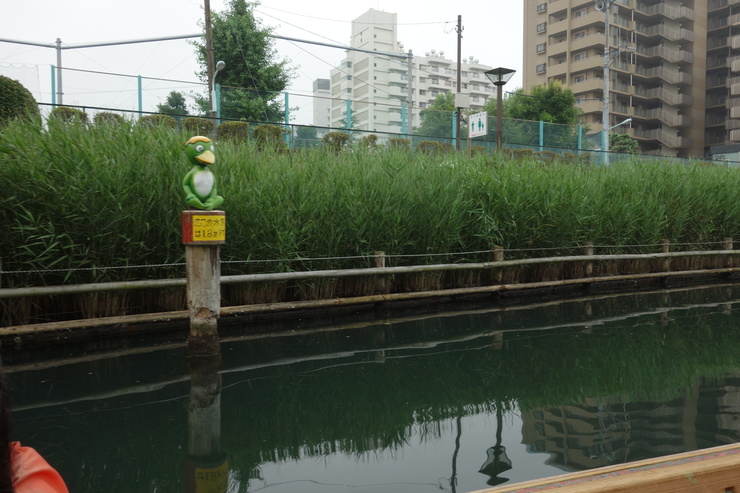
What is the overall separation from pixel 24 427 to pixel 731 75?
51383mm

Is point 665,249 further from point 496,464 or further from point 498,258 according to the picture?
point 496,464

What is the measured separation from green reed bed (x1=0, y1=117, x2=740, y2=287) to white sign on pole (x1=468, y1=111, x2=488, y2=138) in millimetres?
2636

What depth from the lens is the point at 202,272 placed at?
429cm

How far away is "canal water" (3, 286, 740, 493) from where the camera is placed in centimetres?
267

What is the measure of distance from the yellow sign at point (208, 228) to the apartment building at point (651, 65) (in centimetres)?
4032

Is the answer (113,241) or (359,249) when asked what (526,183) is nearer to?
(359,249)

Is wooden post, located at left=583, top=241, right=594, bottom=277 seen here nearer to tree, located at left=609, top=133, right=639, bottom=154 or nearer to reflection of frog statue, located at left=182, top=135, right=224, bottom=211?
reflection of frog statue, located at left=182, top=135, right=224, bottom=211

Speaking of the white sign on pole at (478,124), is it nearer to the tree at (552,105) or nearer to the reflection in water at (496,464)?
the reflection in water at (496,464)

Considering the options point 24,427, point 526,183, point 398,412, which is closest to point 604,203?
point 526,183

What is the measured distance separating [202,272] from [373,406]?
5.67ft

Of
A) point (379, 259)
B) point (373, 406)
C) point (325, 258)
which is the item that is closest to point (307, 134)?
point (379, 259)

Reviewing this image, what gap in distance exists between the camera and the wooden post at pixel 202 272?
166 inches

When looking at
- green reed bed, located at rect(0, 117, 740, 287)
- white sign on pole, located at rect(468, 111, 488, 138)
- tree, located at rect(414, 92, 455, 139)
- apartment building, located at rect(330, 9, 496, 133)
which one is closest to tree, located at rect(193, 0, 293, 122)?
tree, located at rect(414, 92, 455, 139)

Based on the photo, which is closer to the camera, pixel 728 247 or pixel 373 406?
pixel 373 406
